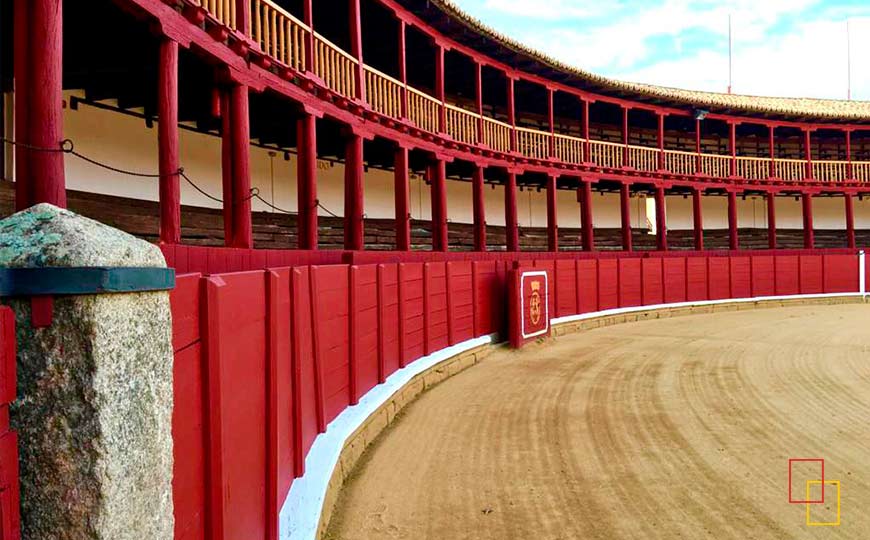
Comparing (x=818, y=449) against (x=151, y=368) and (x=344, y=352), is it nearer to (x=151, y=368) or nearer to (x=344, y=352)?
(x=344, y=352)

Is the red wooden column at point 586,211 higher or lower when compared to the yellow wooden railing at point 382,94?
lower

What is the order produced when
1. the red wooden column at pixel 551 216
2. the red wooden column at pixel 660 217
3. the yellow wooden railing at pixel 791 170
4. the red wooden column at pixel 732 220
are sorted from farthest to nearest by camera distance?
the yellow wooden railing at pixel 791 170, the red wooden column at pixel 732 220, the red wooden column at pixel 660 217, the red wooden column at pixel 551 216

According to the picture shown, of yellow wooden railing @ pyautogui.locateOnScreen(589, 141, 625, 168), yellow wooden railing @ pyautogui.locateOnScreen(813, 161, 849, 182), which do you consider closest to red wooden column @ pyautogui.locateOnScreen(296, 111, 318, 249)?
yellow wooden railing @ pyautogui.locateOnScreen(589, 141, 625, 168)

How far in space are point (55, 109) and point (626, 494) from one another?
5474 millimetres

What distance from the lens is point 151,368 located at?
5.60 ft

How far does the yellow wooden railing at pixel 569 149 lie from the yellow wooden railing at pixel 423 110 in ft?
19.1

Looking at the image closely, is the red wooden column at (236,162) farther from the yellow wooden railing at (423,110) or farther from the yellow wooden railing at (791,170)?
the yellow wooden railing at (791,170)

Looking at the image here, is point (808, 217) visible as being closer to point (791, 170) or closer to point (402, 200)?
point (791, 170)

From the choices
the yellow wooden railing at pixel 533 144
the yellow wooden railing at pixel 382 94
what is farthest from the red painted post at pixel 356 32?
the yellow wooden railing at pixel 533 144

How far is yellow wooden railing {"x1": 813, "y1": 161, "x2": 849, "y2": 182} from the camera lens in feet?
86.6

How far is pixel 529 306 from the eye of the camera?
1341 centimetres

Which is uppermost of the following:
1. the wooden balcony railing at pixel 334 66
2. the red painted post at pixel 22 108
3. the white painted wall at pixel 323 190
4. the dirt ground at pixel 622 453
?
the wooden balcony railing at pixel 334 66

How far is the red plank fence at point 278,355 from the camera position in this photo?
2.23 metres

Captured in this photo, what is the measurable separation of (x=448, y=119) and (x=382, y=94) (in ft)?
12.4
